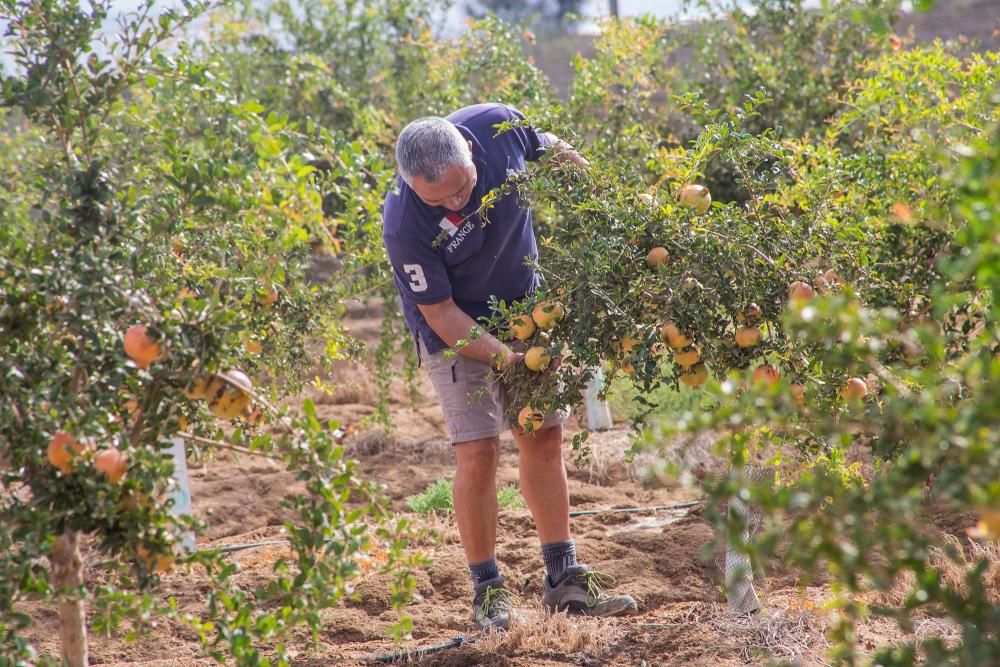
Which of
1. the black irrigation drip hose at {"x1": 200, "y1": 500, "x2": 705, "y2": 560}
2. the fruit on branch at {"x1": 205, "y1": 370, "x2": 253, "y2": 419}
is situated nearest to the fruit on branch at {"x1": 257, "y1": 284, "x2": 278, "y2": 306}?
the fruit on branch at {"x1": 205, "y1": 370, "x2": 253, "y2": 419}

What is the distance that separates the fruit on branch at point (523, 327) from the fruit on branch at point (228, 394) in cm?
81

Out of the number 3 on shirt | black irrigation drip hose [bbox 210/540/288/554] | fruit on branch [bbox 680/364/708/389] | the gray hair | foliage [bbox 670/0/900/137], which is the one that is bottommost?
black irrigation drip hose [bbox 210/540/288/554]

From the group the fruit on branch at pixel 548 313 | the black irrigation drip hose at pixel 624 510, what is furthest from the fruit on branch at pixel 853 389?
the black irrigation drip hose at pixel 624 510

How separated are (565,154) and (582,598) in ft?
5.02

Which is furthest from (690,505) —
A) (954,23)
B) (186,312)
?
(954,23)

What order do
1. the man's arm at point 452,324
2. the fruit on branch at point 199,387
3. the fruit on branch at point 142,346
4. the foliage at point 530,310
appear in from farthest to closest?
the man's arm at point 452,324, the fruit on branch at point 199,387, the fruit on branch at point 142,346, the foliage at point 530,310

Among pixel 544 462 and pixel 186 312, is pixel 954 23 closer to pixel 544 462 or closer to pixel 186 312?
pixel 544 462

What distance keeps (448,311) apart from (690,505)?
1922mm

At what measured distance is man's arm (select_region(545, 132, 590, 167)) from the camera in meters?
3.08

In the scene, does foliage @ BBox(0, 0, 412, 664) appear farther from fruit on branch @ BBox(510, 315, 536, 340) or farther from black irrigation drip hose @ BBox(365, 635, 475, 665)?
black irrigation drip hose @ BBox(365, 635, 475, 665)

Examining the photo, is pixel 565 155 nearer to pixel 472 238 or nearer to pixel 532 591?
pixel 472 238

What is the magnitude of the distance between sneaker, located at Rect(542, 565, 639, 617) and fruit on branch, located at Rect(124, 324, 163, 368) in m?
1.87

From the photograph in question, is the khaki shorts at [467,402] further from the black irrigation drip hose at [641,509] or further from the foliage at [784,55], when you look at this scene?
the foliage at [784,55]

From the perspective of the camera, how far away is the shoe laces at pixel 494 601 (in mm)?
3512
